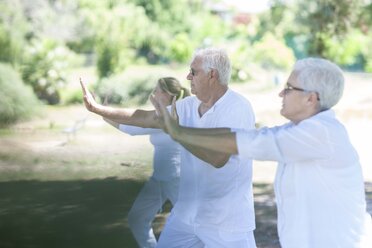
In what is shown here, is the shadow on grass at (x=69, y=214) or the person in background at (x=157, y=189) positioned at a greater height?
the person in background at (x=157, y=189)

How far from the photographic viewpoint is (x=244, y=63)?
14516 mm

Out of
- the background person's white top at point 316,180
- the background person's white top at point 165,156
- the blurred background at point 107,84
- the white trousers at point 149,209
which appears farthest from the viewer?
the blurred background at point 107,84

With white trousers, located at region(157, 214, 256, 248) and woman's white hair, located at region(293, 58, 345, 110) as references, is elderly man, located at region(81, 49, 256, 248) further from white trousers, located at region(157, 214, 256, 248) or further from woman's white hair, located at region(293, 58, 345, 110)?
woman's white hair, located at region(293, 58, 345, 110)

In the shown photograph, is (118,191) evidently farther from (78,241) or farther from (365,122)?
(365,122)

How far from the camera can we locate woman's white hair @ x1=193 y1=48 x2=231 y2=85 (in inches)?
106

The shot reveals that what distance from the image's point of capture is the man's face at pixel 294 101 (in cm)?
199

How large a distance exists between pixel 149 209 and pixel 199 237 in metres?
1.27

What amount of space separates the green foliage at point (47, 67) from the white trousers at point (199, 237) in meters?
8.05

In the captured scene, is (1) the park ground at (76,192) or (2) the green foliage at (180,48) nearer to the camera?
(1) the park ground at (76,192)

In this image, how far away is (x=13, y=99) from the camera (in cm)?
838

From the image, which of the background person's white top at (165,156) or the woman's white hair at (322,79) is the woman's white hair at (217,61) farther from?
the background person's white top at (165,156)

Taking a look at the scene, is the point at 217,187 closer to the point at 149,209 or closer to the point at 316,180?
the point at 316,180

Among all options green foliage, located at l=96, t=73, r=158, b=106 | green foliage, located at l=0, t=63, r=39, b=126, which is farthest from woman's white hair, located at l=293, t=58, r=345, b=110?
green foliage, located at l=96, t=73, r=158, b=106

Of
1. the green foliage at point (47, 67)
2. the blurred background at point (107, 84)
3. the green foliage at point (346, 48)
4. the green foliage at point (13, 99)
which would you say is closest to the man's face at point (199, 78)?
the blurred background at point (107, 84)
